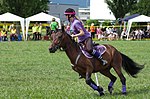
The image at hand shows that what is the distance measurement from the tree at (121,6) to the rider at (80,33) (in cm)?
6038

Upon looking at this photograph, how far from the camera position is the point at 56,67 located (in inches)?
691

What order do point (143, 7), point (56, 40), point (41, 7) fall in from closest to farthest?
point (56, 40) < point (143, 7) < point (41, 7)

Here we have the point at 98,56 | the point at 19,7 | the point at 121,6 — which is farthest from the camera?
the point at 121,6

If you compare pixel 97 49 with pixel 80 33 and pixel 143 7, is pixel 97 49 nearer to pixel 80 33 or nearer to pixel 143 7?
pixel 80 33

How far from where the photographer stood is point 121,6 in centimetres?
7088

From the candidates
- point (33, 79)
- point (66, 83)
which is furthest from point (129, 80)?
point (33, 79)

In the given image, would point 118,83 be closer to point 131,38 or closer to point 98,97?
point 98,97

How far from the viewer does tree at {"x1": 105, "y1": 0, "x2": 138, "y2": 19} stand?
7031 cm

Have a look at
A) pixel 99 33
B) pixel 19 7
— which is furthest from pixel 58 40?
pixel 19 7

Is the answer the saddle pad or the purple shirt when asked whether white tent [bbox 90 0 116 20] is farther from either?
the purple shirt

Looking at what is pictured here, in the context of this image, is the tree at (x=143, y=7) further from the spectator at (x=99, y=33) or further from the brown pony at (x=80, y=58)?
the brown pony at (x=80, y=58)

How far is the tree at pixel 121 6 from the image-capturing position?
70312 millimetres

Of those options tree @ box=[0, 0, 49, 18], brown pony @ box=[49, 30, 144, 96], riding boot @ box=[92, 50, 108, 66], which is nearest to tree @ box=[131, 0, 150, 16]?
tree @ box=[0, 0, 49, 18]

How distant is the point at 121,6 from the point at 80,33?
201 ft
